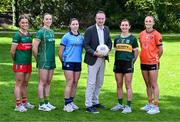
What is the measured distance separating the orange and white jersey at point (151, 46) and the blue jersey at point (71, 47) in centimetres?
127

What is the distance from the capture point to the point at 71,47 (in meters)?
9.37

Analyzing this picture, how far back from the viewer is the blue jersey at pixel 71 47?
9344 millimetres

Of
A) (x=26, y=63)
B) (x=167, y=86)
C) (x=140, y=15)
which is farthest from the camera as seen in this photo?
(x=140, y=15)

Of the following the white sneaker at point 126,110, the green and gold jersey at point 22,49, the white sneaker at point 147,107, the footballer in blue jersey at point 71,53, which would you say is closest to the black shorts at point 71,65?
the footballer in blue jersey at point 71,53

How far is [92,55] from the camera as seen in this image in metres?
9.27

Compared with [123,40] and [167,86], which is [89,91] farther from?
[167,86]

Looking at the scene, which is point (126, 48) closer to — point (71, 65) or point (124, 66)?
point (124, 66)

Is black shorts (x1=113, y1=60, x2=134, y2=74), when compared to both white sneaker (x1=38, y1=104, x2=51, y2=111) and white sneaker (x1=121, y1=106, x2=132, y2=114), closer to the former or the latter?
white sneaker (x1=121, y1=106, x2=132, y2=114)

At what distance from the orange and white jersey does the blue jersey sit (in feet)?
4.18

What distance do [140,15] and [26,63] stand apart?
34.6 meters

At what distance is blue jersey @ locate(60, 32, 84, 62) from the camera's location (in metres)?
9.34

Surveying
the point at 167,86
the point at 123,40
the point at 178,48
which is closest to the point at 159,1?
the point at 178,48

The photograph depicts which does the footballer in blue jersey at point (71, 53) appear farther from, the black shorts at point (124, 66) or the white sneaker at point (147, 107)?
the white sneaker at point (147, 107)

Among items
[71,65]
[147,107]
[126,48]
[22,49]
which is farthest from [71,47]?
[147,107]
